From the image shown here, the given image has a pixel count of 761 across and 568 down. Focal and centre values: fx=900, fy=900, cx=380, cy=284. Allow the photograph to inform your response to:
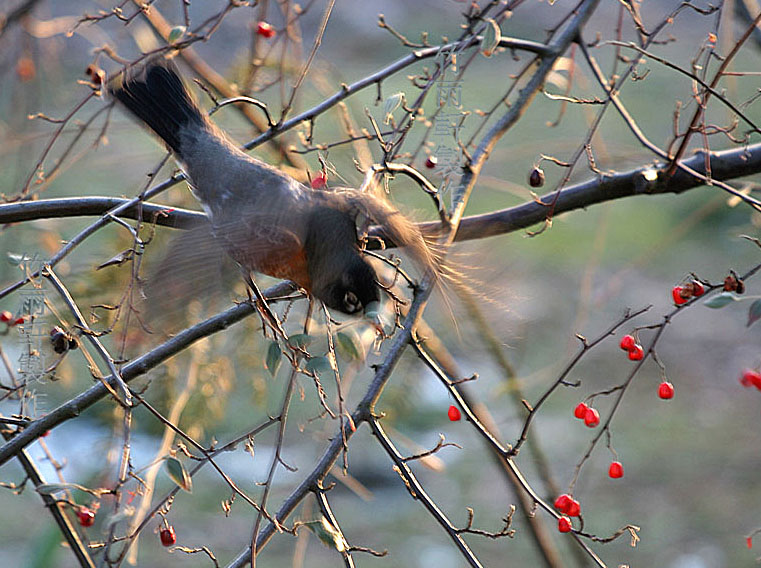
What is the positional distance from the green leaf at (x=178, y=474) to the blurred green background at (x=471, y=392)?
44 cm

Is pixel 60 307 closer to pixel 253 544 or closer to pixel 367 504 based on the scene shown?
pixel 253 544

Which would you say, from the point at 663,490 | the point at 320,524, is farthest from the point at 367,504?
the point at 320,524

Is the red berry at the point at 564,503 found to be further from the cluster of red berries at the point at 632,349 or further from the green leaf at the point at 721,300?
the green leaf at the point at 721,300

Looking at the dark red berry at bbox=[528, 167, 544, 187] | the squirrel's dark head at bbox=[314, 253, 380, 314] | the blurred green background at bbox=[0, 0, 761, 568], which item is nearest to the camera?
the squirrel's dark head at bbox=[314, 253, 380, 314]

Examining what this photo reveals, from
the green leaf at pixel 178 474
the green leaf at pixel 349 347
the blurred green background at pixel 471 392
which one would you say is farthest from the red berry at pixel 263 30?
the green leaf at pixel 178 474

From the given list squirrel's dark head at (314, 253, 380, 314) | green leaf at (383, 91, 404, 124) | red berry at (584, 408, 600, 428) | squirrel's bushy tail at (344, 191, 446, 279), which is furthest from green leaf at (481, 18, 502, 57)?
red berry at (584, 408, 600, 428)

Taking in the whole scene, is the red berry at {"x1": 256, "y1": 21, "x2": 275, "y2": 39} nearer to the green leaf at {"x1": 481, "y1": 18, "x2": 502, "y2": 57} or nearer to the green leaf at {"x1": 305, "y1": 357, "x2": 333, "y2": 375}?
the green leaf at {"x1": 481, "y1": 18, "x2": 502, "y2": 57}

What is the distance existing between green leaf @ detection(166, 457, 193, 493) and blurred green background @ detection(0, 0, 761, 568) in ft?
1.45

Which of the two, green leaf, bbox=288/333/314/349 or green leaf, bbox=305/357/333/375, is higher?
green leaf, bbox=288/333/314/349

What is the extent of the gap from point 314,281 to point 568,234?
492 cm

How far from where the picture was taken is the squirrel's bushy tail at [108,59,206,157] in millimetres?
1834

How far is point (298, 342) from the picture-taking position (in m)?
1.03

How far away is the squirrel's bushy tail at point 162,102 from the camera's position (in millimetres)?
1834

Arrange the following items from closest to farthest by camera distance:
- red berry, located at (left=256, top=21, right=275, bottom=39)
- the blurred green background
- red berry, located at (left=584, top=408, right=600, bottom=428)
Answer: red berry, located at (left=584, top=408, right=600, bottom=428), red berry, located at (left=256, top=21, right=275, bottom=39), the blurred green background
